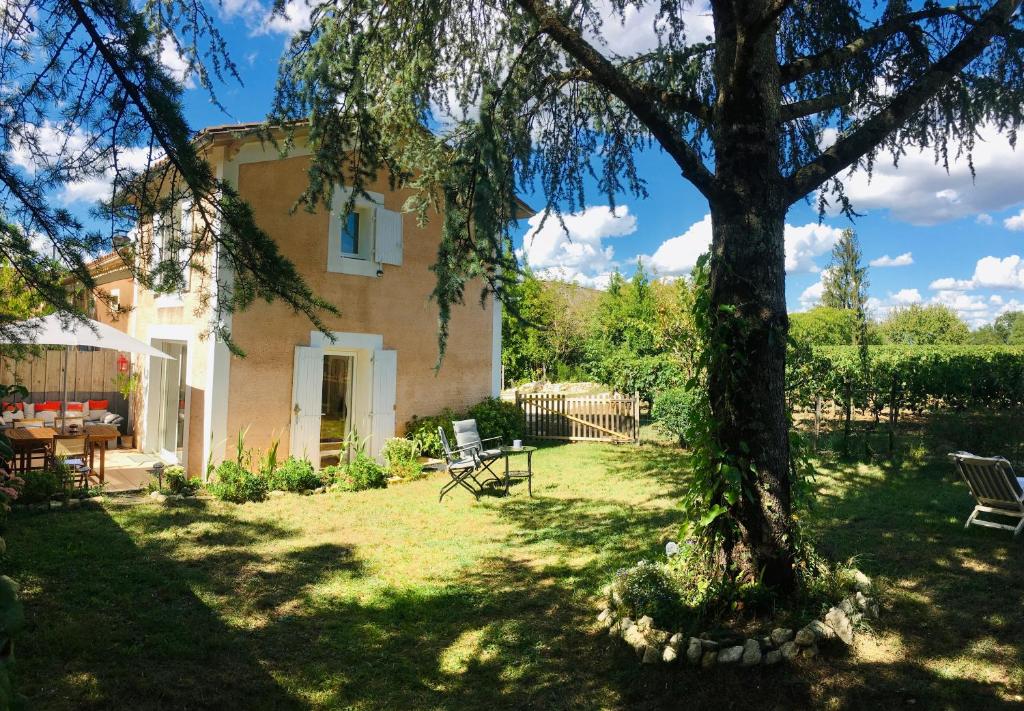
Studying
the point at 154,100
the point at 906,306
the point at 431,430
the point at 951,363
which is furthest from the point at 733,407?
→ the point at 906,306

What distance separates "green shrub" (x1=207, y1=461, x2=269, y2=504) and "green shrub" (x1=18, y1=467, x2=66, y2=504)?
69.3 inches

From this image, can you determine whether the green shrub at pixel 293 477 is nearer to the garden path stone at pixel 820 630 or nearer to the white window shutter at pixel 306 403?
the white window shutter at pixel 306 403

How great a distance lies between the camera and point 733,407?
14.9 ft

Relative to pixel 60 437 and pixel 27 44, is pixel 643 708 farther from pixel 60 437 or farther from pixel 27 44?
pixel 60 437

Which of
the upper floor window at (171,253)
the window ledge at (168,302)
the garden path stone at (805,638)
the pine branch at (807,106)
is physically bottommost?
the garden path stone at (805,638)

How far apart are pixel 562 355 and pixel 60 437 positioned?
60.1 ft

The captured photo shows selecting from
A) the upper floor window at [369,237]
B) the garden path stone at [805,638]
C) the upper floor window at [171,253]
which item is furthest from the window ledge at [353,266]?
the garden path stone at [805,638]

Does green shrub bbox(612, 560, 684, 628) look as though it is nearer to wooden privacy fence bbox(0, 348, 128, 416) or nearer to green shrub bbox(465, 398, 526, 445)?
green shrub bbox(465, 398, 526, 445)

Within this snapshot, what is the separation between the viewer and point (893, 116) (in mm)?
4922

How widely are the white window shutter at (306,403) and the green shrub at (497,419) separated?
125 inches

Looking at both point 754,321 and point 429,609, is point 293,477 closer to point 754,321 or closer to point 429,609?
point 429,609

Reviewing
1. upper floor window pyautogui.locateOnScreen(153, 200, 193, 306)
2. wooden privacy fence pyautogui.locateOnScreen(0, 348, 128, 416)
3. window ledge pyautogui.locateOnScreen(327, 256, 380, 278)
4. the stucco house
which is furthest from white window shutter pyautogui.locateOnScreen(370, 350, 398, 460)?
wooden privacy fence pyautogui.locateOnScreen(0, 348, 128, 416)

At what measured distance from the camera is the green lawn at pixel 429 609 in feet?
12.1

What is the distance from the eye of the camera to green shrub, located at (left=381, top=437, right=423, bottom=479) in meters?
10.2
